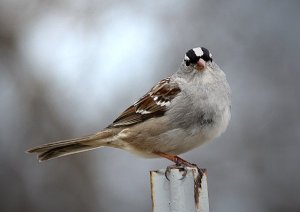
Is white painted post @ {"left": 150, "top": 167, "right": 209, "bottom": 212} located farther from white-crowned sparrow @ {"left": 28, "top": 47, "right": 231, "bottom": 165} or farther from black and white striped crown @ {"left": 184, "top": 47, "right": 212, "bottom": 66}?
black and white striped crown @ {"left": 184, "top": 47, "right": 212, "bottom": 66}

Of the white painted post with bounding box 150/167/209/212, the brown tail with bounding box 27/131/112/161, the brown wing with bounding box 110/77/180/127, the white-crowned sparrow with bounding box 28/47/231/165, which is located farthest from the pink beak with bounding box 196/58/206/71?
the white painted post with bounding box 150/167/209/212

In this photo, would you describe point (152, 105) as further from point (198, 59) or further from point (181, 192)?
point (181, 192)

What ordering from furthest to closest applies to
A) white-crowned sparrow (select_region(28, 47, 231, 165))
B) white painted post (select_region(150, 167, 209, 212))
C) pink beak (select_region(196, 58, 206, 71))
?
pink beak (select_region(196, 58, 206, 71)), white-crowned sparrow (select_region(28, 47, 231, 165)), white painted post (select_region(150, 167, 209, 212))

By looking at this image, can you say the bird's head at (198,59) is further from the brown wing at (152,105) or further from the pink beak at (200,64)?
the brown wing at (152,105)

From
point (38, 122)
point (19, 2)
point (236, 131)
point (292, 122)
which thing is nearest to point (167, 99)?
point (236, 131)

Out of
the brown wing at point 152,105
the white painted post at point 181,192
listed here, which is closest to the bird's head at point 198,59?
the brown wing at point 152,105

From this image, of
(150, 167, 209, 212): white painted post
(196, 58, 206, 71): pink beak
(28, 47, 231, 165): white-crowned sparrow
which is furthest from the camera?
(196, 58, 206, 71): pink beak

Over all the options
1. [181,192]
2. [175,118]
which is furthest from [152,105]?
[181,192]
